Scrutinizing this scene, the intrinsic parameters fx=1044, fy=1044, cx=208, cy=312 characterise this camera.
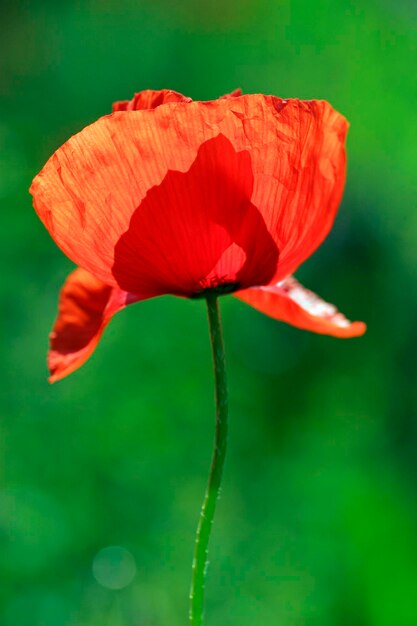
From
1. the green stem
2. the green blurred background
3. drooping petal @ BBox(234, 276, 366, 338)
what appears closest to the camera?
the green stem

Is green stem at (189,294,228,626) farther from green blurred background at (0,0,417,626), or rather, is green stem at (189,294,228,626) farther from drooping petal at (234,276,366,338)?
green blurred background at (0,0,417,626)

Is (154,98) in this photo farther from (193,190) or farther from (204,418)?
(204,418)

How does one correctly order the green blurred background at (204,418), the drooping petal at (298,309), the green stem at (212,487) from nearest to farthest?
the green stem at (212,487) → the drooping petal at (298,309) → the green blurred background at (204,418)

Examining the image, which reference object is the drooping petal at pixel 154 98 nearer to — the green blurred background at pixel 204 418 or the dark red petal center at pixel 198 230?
the dark red petal center at pixel 198 230

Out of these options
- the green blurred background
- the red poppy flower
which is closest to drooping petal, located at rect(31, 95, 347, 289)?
the red poppy flower

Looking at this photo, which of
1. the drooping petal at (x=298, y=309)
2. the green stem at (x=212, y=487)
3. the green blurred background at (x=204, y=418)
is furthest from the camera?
the green blurred background at (x=204, y=418)

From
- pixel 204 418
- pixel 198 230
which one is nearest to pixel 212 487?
pixel 198 230

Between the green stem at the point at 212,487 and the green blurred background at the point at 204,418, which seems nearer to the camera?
the green stem at the point at 212,487

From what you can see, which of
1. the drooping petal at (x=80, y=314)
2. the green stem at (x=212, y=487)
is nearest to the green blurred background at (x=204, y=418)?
the drooping petal at (x=80, y=314)
